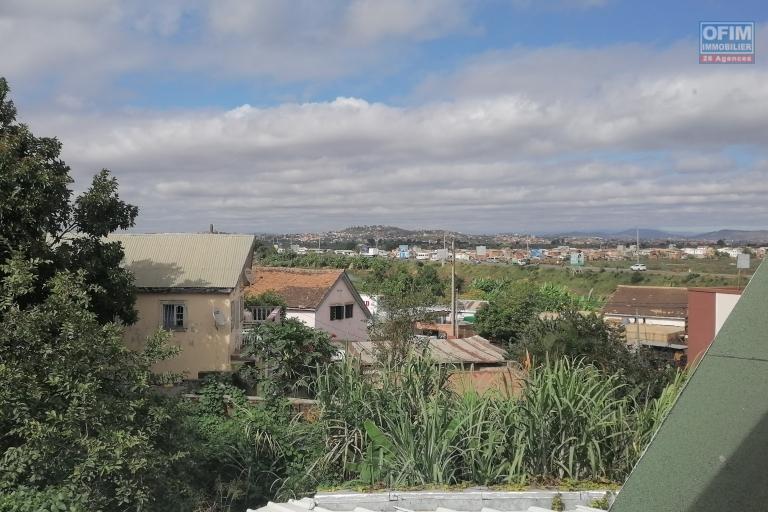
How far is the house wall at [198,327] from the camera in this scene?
1961 centimetres

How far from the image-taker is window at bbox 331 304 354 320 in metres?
33.1

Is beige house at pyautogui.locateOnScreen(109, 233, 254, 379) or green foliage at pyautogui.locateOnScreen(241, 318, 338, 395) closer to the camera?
green foliage at pyautogui.locateOnScreen(241, 318, 338, 395)

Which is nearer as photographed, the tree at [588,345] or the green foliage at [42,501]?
the green foliage at [42,501]

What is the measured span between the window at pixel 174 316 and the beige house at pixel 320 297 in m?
11.0

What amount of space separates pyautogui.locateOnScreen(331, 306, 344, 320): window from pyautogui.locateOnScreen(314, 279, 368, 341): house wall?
0.16 meters

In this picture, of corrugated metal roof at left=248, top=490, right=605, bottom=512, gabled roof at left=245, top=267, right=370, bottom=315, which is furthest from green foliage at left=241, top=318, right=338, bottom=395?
gabled roof at left=245, top=267, right=370, bottom=315

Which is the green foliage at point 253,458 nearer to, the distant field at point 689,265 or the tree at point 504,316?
the tree at point 504,316

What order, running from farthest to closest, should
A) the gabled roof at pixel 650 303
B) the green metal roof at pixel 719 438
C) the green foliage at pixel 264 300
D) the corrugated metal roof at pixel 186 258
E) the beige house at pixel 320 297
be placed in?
the gabled roof at pixel 650 303 → the beige house at pixel 320 297 → the green foliage at pixel 264 300 → the corrugated metal roof at pixel 186 258 → the green metal roof at pixel 719 438

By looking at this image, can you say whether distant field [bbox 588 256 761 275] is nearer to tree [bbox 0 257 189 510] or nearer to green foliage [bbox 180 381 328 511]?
green foliage [bbox 180 381 328 511]

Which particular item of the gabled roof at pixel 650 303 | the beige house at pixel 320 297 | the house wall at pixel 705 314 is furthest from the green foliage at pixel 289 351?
the gabled roof at pixel 650 303

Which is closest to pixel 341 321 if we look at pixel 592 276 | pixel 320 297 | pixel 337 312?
pixel 337 312

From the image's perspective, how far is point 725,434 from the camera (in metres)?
2.19

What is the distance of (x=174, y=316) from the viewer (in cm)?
1972

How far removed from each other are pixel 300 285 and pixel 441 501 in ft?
95.6
